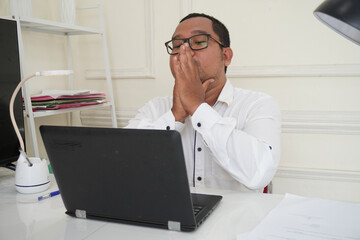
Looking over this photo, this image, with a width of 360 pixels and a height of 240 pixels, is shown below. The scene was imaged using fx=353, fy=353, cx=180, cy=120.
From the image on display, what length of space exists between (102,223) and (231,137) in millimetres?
536

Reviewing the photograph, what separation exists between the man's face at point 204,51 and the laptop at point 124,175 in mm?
702

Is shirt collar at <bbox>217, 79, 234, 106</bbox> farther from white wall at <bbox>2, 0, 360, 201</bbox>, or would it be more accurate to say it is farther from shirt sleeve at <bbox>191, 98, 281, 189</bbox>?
white wall at <bbox>2, 0, 360, 201</bbox>

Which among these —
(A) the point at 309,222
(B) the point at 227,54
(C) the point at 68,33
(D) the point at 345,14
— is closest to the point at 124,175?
(A) the point at 309,222

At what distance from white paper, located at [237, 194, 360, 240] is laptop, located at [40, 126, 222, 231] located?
164 mm

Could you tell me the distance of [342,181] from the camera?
194cm

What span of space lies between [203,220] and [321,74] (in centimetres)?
131

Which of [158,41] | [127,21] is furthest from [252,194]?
[127,21]

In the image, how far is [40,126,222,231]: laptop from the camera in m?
0.79

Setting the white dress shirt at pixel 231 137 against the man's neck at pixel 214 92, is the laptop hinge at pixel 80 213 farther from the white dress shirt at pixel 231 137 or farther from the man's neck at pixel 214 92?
the man's neck at pixel 214 92

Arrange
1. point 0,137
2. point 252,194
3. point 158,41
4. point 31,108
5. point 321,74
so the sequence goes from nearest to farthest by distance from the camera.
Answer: point 252,194
point 0,137
point 31,108
point 321,74
point 158,41

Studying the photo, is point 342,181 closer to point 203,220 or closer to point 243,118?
point 243,118

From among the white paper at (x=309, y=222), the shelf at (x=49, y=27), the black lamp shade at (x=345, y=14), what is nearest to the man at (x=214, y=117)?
the white paper at (x=309, y=222)

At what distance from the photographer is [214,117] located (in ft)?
4.05

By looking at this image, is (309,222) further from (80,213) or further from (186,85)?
(186,85)
